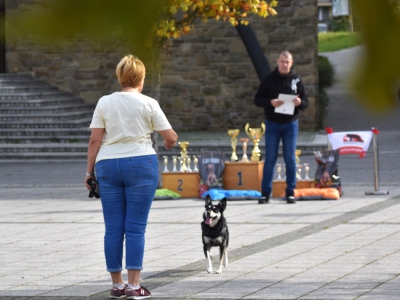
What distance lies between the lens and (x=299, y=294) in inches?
217

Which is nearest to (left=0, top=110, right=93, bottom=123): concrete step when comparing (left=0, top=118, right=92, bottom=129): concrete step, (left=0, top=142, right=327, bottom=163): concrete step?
(left=0, top=118, right=92, bottom=129): concrete step

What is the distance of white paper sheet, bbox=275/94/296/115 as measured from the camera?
10.0 m

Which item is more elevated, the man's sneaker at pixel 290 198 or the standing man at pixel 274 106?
the standing man at pixel 274 106

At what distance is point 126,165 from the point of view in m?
5.38

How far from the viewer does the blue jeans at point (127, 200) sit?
538cm

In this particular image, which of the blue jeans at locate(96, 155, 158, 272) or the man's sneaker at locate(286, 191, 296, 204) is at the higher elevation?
the blue jeans at locate(96, 155, 158, 272)

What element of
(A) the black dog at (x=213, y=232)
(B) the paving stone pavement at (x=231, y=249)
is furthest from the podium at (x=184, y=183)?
(A) the black dog at (x=213, y=232)

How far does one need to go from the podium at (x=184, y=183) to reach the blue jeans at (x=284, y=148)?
1202mm

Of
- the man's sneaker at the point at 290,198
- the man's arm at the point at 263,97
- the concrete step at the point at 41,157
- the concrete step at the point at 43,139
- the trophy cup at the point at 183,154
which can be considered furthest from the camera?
the concrete step at the point at 43,139

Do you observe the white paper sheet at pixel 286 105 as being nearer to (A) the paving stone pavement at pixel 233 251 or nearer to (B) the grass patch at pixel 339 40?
(A) the paving stone pavement at pixel 233 251

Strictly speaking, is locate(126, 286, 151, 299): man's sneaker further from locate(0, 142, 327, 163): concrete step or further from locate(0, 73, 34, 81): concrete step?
locate(0, 73, 34, 81): concrete step

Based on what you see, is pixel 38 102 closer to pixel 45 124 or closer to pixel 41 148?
pixel 45 124

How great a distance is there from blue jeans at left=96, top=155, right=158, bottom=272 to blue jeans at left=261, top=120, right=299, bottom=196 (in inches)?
195

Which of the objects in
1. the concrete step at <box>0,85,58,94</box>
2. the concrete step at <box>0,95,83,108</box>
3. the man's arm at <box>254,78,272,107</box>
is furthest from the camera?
the concrete step at <box>0,85,58,94</box>
